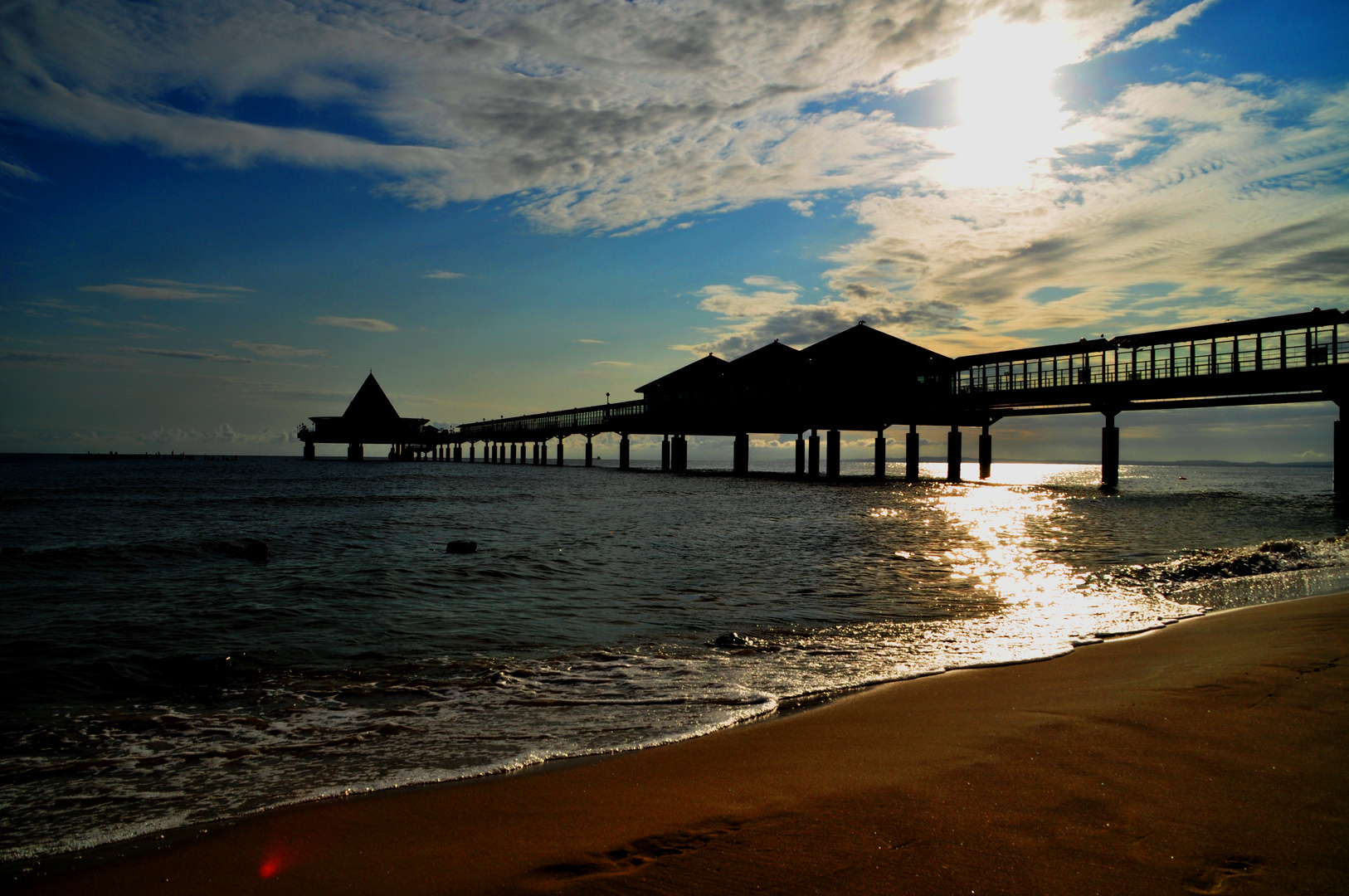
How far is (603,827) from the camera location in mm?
3322

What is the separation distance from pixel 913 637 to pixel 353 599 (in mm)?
7682

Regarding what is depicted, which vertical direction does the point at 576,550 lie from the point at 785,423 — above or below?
below

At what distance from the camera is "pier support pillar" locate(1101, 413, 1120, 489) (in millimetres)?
43625

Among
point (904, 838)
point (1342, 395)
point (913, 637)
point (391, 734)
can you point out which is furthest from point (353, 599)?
point (1342, 395)

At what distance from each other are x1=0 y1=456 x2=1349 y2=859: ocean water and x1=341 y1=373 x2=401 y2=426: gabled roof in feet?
311

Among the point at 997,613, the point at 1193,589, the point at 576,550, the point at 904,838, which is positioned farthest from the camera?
the point at 576,550

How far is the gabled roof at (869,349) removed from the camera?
53.0 metres

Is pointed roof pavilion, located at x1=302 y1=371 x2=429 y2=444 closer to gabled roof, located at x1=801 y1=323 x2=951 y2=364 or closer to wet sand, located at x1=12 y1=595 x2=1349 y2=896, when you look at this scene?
gabled roof, located at x1=801 y1=323 x2=951 y2=364

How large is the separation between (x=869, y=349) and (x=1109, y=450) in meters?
16.6

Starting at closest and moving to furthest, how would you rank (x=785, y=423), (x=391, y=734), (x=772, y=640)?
(x=391, y=734) → (x=772, y=640) → (x=785, y=423)

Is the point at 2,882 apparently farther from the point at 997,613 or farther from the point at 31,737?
the point at 997,613

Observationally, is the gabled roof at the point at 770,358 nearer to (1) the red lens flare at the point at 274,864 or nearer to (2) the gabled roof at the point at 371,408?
(1) the red lens flare at the point at 274,864

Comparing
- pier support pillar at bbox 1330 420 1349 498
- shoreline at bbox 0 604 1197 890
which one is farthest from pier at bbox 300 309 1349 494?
shoreline at bbox 0 604 1197 890

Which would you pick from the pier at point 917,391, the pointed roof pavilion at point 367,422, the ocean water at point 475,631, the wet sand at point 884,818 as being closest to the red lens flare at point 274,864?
the wet sand at point 884,818
